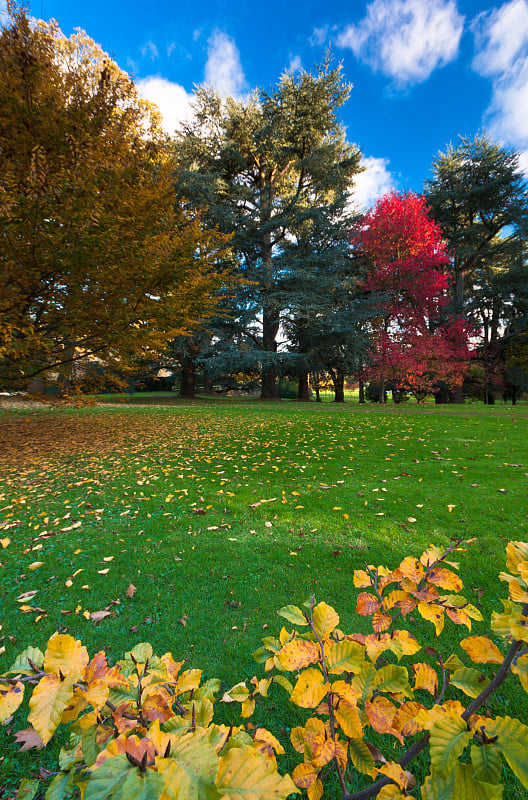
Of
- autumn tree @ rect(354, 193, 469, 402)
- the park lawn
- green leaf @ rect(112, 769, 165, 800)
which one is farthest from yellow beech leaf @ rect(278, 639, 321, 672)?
autumn tree @ rect(354, 193, 469, 402)

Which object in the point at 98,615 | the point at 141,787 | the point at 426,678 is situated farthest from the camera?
the point at 98,615

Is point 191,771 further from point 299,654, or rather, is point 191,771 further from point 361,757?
point 361,757

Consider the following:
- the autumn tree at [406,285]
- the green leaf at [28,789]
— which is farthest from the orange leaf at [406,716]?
the autumn tree at [406,285]

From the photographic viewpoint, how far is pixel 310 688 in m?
0.73

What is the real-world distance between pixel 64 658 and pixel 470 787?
75 centimetres

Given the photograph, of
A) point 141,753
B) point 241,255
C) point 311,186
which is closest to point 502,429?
point 141,753

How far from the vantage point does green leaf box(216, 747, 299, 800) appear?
17.9 inches

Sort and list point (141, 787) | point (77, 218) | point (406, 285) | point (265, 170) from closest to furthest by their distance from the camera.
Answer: point (141, 787)
point (77, 218)
point (406, 285)
point (265, 170)

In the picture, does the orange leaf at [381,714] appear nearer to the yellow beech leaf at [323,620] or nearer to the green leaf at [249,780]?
the yellow beech leaf at [323,620]

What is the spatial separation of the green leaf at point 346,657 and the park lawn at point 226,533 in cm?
108

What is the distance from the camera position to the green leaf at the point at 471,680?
66cm

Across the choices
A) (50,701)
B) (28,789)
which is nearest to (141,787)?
(50,701)

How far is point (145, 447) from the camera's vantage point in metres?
6.74

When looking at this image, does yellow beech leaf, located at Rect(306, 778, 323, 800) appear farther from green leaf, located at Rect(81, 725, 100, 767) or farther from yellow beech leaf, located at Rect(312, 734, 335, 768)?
green leaf, located at Rect(81, 725, 100, 767)
